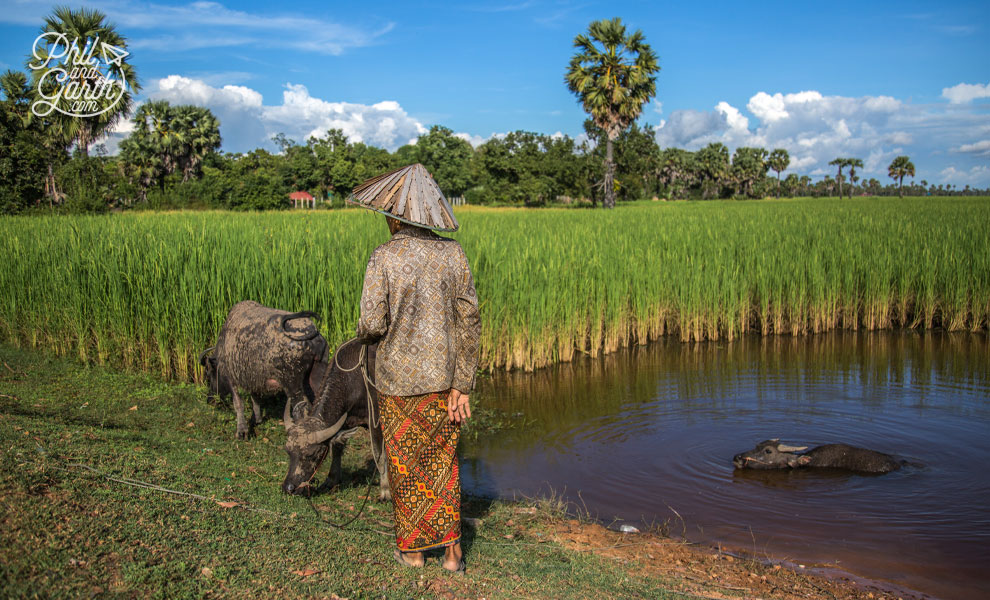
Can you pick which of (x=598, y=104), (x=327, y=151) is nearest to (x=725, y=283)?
(x=598, y=104)

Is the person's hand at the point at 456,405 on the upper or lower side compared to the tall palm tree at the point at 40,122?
lower

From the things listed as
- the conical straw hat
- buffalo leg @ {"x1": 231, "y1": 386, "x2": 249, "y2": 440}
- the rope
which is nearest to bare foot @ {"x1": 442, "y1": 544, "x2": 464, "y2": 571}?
the rope

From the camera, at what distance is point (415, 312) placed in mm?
2865

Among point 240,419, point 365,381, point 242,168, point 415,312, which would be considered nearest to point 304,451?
point 365,381

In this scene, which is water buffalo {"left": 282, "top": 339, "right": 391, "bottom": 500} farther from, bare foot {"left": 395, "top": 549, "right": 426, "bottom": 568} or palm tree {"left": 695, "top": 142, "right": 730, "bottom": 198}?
palm tree {"left": 695, "top": 142, "right": 730, "bottom": 198}

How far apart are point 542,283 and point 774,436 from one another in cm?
327

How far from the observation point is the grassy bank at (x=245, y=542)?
7.97ft

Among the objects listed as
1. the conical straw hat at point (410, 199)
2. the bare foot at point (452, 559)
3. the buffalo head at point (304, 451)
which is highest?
the conical straw hat at point (410, 199)

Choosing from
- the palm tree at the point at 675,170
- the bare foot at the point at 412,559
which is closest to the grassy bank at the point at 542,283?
the bare foot at the point at 412,559

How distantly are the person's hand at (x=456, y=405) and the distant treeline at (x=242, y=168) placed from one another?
19.7 m

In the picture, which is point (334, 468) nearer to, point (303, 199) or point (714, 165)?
point (303, 199)

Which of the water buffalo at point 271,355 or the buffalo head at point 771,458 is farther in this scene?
the buffalo head at point 771,458

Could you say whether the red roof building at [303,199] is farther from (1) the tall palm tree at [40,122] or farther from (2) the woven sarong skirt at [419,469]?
(2) the woven sarong skirt at [419,469]

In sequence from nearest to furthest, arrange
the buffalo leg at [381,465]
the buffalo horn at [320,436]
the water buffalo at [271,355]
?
1. the buffalo horn at [320,436]
2. the buffalo leg at [381,465]
3. the water buffalo at [271,355]
